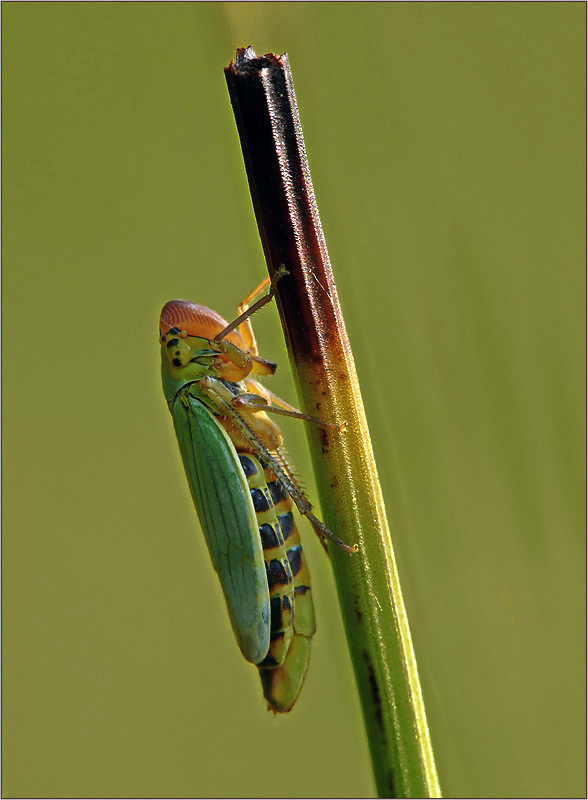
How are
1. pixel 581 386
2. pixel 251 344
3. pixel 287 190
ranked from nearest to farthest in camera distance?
pixel 287 190, pixel 581 386, pixel 251 344

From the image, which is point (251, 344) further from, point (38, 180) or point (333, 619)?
point (38, 180)

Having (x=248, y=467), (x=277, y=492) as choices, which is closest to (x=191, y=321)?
(x=248, y=467)

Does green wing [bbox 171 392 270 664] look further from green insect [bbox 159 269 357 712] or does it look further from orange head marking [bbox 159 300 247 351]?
orange head marking [bbox 159 300 247 351]

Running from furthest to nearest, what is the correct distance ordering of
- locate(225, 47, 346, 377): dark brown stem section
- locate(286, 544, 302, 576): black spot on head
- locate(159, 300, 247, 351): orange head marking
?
locate(159, 300, 247, 351): orange head marking < locate(286, 544, 302, 576): black spot on head < locate(225, 47, 346, 377): dark brown stem section

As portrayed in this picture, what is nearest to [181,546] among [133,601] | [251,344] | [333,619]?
[133,601]

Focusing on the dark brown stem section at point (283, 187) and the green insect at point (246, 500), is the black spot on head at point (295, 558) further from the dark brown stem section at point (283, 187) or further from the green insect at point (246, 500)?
the dark brown stem section at point (283, 187)

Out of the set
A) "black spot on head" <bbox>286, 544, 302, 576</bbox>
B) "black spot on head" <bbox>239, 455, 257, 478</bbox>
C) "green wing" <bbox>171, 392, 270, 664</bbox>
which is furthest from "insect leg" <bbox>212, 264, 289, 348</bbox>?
"black spot on head" <bbox>286, 544, 302, 576</bbox>
